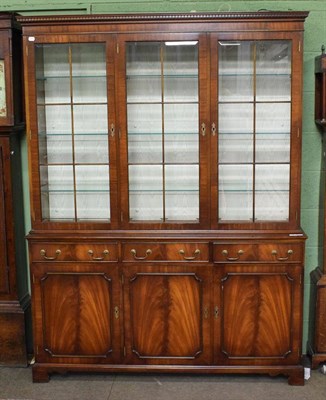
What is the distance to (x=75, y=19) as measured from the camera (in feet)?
11.6

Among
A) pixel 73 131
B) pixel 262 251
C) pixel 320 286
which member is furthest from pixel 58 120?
pixel 320 286

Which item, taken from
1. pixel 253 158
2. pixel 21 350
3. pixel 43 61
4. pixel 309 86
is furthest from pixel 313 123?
pixel 21 350

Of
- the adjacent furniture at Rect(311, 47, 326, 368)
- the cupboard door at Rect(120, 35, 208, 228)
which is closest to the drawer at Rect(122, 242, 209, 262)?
the cupboard door at Rect(120, 35, 208, 228)

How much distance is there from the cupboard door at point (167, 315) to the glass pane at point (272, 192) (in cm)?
53

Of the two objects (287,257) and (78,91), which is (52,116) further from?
(287,257)

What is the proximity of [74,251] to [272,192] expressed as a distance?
1.27 m

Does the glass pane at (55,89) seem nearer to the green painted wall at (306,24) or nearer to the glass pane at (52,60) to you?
the glass pane at (52,60)

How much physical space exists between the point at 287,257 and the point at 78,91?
1.63 meters

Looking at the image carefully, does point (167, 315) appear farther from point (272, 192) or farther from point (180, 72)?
point (180, 72)

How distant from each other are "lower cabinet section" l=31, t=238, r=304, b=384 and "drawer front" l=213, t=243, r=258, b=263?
0.03 meters

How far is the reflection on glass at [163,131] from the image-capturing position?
11.9ft

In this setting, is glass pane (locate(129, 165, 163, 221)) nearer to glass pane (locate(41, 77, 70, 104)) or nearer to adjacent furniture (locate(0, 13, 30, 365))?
glass pane (locate(41, 77, 70, 104))

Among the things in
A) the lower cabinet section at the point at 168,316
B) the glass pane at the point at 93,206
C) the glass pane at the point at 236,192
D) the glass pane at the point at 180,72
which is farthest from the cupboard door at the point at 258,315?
the glass pane at the point at 180,72

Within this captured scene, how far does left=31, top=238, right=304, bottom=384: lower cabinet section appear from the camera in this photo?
3.70 m
